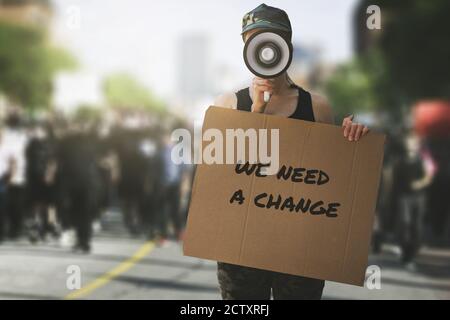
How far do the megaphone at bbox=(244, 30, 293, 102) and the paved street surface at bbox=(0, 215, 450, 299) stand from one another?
5312 millimetres

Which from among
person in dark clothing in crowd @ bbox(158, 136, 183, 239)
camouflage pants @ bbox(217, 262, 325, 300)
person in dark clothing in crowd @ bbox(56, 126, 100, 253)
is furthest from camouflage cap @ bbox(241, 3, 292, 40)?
person in dark clothing in crowd @ bbox(158, 136, 183, 239)

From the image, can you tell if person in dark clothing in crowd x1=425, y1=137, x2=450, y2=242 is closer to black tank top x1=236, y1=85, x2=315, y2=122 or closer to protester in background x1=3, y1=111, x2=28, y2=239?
protester in background x1=3, y1=111, x2=28, y2=239

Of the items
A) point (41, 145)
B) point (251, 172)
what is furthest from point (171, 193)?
point (251, 172)

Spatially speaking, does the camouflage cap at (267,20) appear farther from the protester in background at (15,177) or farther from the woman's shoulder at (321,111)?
the protester in background at (15,177)

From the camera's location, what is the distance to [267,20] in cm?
467

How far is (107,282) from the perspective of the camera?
11102 mm

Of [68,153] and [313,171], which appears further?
[68,153]

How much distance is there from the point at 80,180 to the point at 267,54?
10.6 m

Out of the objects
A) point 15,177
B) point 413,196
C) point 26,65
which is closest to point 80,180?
point 15,177

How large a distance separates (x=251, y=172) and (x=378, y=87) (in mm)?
58891

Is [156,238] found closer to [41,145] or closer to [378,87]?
[41,145]

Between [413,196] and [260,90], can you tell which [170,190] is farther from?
[260,90]
